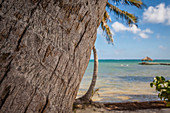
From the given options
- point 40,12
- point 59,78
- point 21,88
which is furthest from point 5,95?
point 40,12

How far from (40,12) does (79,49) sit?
0.62ft

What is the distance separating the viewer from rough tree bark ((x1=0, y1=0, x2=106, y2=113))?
0.47 m

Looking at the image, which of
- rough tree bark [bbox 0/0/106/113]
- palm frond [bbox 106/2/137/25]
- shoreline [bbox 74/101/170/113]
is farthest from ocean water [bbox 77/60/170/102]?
rough tree bark [bbox 0/0/106/113]

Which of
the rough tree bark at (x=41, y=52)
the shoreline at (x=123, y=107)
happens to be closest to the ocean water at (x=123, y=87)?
the shoreline at (x=123, y=107)

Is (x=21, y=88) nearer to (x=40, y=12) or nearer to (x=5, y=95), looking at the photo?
(x=5, y=95)

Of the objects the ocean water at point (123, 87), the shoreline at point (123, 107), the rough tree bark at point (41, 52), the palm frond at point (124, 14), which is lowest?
the ocean water at point (123, 87)

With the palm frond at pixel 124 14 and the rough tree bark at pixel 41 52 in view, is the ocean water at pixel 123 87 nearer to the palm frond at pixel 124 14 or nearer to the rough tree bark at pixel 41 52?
the palm frond at pixel 124 14

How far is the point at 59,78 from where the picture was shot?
535 mm

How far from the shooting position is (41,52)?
1.64ft

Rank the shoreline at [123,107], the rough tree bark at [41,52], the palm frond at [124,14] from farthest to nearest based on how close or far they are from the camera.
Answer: the palm frond at [124,14]
the shoreline at [123,107]
the rough tree bark at [41,52]

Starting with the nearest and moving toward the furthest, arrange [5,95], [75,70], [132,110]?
[5,95] < [75,70] < [132,110]

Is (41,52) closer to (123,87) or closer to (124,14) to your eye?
(124,14)

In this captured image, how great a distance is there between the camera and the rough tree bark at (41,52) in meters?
0.47

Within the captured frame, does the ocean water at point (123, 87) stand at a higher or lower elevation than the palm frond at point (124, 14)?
lower
